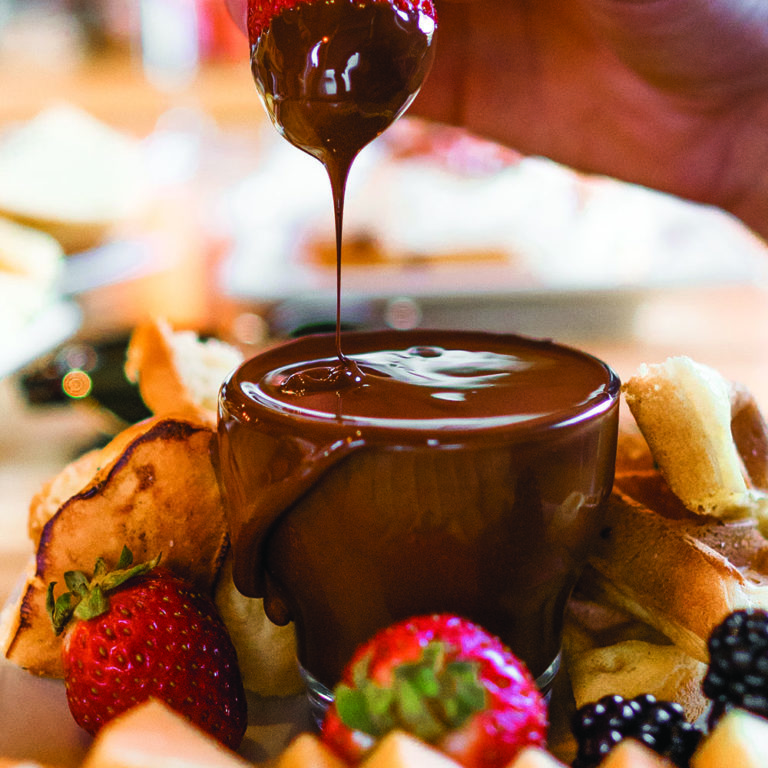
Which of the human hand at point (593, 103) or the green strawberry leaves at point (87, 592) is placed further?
the human hand at point (593, 103)

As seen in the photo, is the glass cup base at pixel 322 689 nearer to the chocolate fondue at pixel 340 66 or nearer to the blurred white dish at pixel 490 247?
the chocolate fondue at pixel 340 66

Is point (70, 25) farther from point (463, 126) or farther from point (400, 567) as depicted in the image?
point (400, 567)

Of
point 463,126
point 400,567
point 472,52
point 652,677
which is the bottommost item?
point 652,677

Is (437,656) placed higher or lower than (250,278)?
higher

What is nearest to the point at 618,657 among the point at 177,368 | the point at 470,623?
the point at 470,623

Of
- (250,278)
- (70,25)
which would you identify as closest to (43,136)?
(250,278)

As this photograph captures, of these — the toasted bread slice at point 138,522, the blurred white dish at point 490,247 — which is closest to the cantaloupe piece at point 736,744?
the toasted bread slice at point 138,522

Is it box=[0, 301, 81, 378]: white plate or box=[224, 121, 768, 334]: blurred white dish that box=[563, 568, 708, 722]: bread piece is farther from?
box=[224, 121, 768, 334]: blurred white dish
